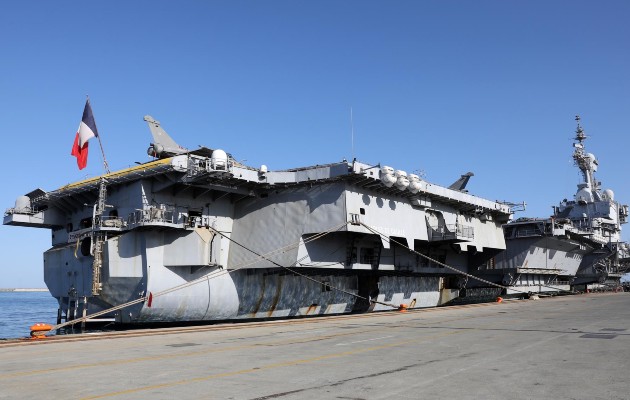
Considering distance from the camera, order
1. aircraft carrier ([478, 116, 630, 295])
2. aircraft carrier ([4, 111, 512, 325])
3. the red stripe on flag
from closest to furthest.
Answer: aircraft carrier ([4, 111, 512, 325]), the red stripe on flag, aircraft carrier ([478, 116, 630, 295])

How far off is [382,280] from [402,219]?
14.5ft

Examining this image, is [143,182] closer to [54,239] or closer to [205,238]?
[205,238]

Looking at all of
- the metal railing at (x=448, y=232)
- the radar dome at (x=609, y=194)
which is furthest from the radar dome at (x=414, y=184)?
the radar dome at (x=609, y=194)

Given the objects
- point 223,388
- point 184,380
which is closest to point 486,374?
point 223,388

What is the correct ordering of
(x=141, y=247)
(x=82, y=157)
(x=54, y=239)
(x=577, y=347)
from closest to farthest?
(x=577, y=347), (x=141, y=247), (x=82, y=157), (x=54, y=239)

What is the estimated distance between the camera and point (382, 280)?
31.2 metres

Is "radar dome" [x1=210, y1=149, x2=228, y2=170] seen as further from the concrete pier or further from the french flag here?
the concrete pier

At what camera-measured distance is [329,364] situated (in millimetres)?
9539

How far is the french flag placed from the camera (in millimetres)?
24875

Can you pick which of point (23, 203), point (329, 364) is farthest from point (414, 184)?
point (23, 203)

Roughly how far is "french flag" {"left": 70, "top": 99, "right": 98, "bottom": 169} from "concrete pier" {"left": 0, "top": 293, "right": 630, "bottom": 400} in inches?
480

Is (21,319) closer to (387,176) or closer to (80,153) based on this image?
(80,153)

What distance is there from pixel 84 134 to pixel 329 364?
65.3 feet

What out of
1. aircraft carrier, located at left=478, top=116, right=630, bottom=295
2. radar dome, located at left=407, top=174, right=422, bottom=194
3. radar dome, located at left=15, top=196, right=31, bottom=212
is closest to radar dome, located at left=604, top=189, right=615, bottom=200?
aircraft carrier, located at left=478, top=116, right=630, bottom=295
